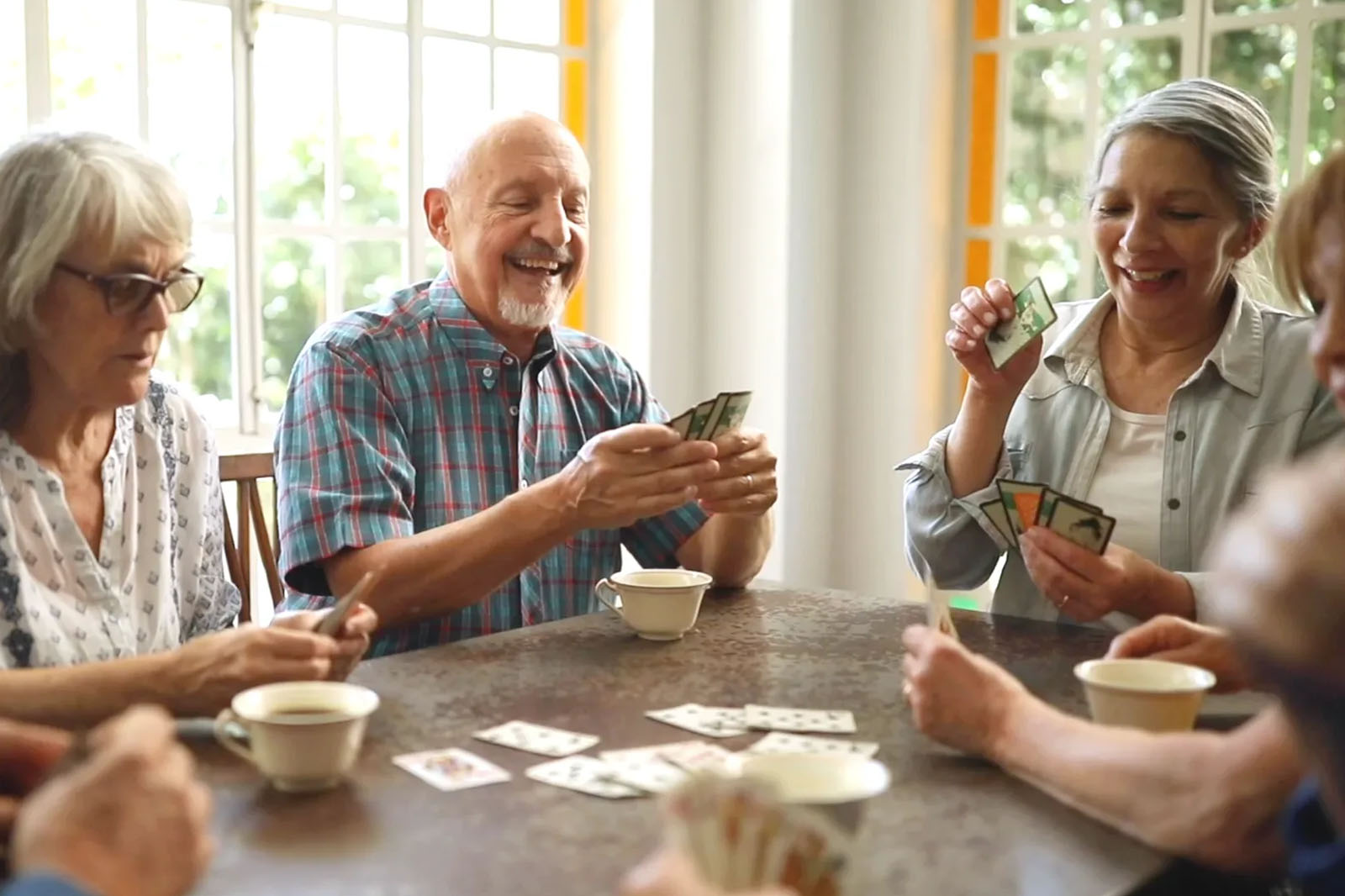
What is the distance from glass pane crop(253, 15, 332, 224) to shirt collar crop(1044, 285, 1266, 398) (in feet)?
6.66

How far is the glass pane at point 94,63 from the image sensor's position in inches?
120

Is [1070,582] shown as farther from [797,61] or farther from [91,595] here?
[797,61]

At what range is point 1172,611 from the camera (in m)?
1.95

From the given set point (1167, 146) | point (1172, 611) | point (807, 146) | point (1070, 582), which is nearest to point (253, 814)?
point (1070, 582)

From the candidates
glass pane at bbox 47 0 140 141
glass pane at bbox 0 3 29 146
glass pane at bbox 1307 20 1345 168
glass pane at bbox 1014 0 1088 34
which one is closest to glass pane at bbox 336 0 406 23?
glass pane at bbox 47 0 140 141

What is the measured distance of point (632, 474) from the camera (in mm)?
2029

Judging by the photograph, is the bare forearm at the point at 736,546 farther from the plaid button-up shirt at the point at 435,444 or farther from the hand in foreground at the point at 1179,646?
the hand in foreground at the point at 1179,646

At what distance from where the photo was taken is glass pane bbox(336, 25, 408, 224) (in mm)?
3623

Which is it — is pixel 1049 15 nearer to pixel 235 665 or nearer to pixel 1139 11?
pixel 1139 11

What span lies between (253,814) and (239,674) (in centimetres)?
26

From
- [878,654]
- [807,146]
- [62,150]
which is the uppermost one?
[807,146]

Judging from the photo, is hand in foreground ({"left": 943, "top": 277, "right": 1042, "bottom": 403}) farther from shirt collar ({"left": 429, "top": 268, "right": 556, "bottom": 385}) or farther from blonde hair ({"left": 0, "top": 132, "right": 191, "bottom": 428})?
blonde hair ({"left": 0, "top": 132, "right": 191, "bottom": 428})

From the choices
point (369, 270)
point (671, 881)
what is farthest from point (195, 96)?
point (671, 881)

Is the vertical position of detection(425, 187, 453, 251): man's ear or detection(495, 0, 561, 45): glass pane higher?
detection(495, 0, 561, 45): glass pane
